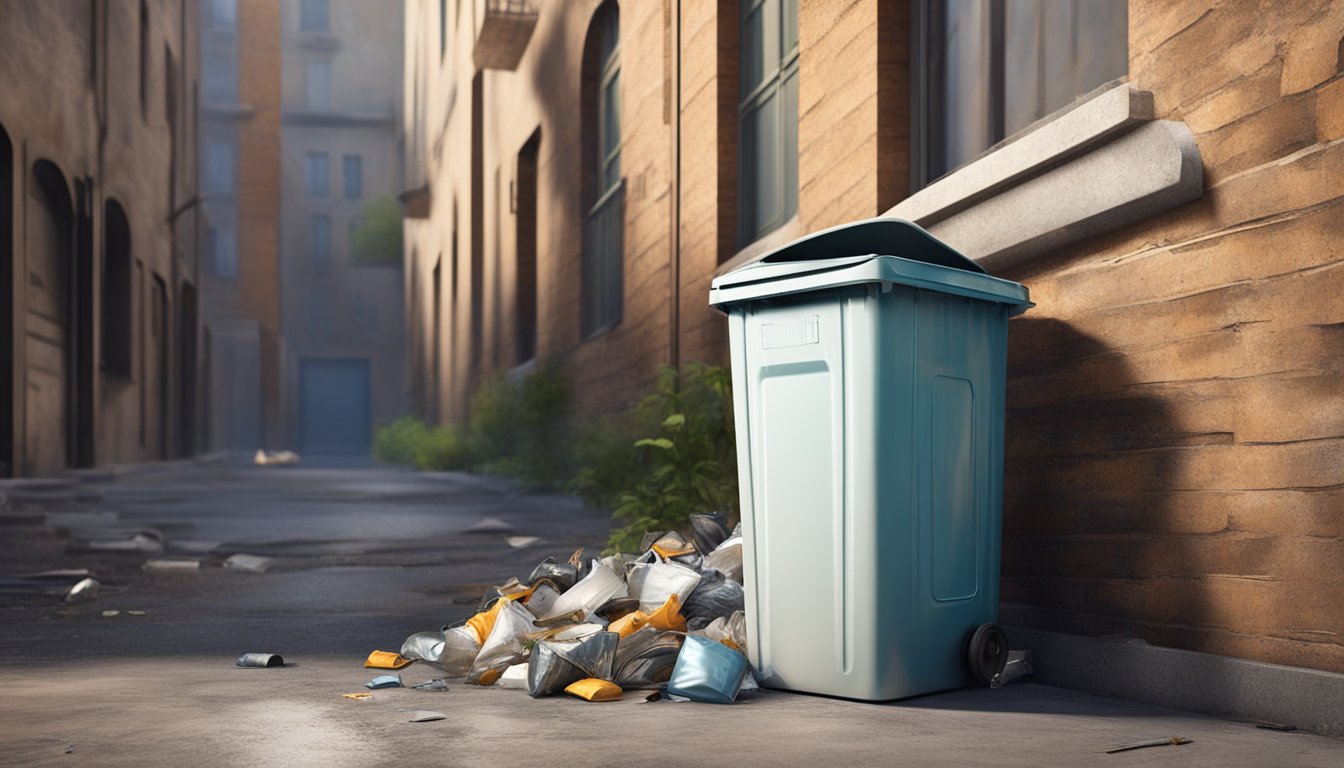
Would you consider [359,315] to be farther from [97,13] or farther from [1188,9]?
[1188,9]

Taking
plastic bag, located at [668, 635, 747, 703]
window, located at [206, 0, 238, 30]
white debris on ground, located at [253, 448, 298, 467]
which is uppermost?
window, located at [206, 0, 238, 30]

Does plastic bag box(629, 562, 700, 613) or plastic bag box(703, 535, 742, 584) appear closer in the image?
plastic bag box(629, 562, 700, 613)

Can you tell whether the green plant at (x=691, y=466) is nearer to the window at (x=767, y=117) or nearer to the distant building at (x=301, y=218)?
the window at (x=767, y=117)

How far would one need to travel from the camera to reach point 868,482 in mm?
3193

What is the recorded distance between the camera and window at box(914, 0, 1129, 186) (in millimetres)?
4207

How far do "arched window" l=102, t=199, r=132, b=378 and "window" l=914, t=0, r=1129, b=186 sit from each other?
16.2m

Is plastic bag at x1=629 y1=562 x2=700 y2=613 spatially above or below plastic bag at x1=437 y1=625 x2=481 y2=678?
above

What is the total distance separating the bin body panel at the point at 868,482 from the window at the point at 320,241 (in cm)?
4117

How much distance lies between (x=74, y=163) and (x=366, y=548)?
961cm

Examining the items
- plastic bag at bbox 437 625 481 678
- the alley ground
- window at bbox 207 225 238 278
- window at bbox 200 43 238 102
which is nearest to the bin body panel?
the alley ground

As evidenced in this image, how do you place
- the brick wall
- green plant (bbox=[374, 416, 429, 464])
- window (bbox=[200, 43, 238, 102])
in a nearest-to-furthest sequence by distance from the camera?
the brick wall
green plant (bbox=[374, 416, 429, 464])
window (bbox=[200, 43, 238, 102])

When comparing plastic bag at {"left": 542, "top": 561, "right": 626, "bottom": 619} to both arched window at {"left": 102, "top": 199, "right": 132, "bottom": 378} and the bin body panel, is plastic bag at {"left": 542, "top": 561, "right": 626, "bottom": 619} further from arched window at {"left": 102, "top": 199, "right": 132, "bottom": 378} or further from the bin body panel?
arched window at {"left": 102, "top": 199, "right": 132, "bottom": 378}

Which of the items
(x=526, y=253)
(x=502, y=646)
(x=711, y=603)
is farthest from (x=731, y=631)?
(x=526, y=253)

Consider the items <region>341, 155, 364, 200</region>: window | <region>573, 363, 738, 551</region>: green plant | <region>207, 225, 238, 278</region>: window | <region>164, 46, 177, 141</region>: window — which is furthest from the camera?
<region>341, 155, 364, 200</region>: window
